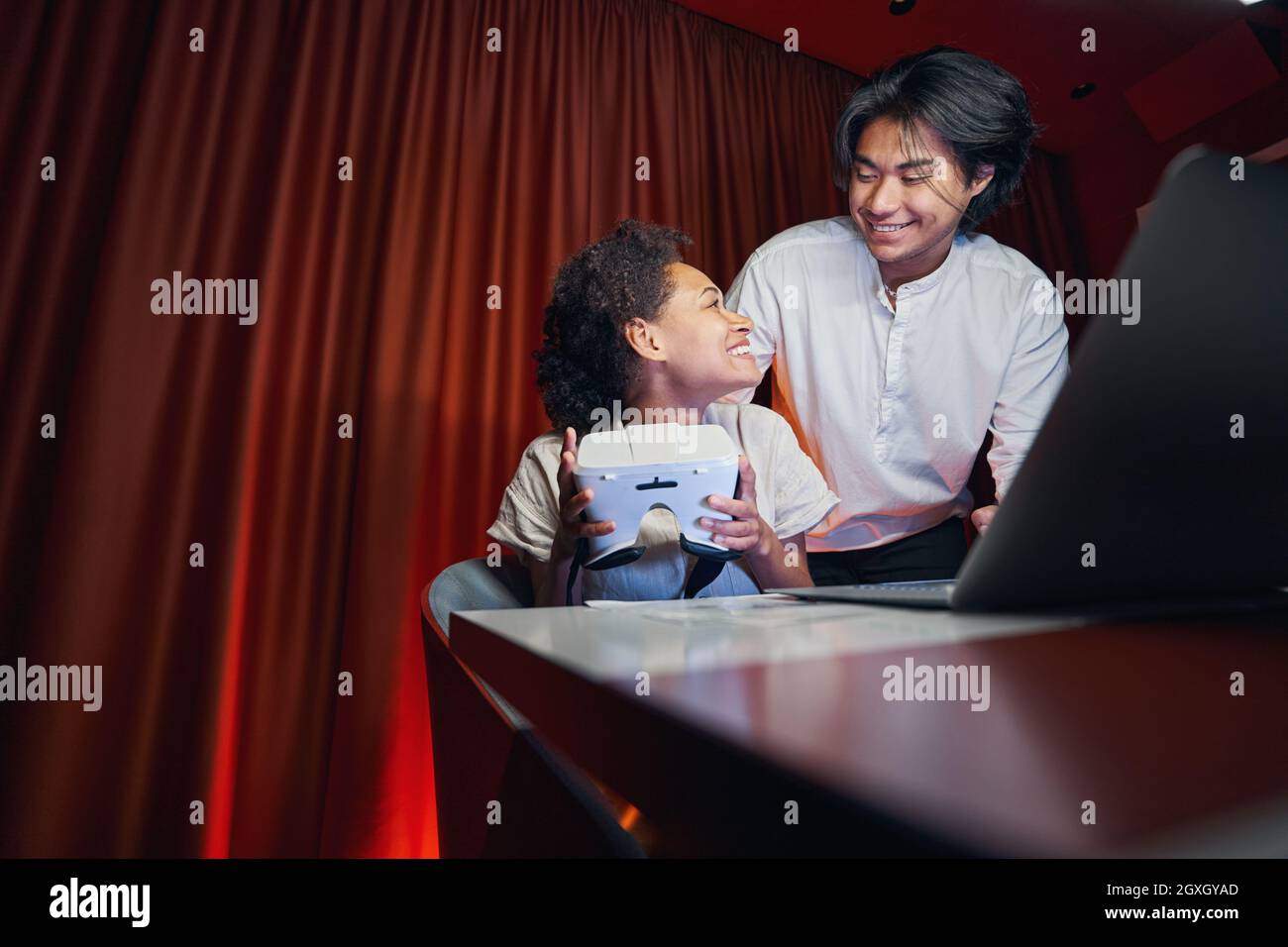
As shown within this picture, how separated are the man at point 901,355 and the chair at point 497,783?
44.0 inches

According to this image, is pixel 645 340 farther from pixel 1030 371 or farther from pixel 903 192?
pixel 1030 371

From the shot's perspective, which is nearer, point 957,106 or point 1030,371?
point 957,106

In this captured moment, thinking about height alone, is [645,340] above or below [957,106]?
below

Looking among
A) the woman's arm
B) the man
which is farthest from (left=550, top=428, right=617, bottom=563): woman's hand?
the man

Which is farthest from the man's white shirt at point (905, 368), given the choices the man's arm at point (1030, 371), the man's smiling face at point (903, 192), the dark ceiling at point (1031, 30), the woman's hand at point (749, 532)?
the dark ceiling at point (1031, 30)

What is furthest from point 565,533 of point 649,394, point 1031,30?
point 1031,30

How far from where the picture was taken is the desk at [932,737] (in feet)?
0.46

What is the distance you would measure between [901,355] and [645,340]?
26.0 inches

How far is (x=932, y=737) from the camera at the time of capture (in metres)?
0.19

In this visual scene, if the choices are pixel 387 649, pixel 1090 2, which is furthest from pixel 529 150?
pixel 1090 2

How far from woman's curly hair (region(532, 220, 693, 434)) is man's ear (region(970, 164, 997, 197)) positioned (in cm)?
71

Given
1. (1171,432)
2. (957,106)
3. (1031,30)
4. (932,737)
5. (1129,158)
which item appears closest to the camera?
(932,737)
